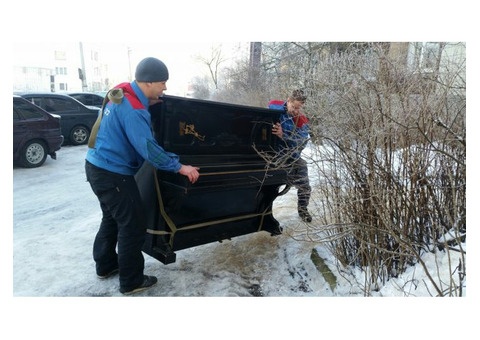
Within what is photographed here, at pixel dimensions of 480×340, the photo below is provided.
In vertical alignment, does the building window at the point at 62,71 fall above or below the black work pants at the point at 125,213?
above

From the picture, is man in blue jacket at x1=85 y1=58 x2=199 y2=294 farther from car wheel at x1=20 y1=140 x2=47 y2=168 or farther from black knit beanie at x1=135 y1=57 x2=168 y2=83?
car wheel at x1=20 y1=140 x2=47 y2=168

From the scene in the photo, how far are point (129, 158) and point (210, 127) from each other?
93 centimetres

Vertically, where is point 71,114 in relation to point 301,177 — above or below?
above

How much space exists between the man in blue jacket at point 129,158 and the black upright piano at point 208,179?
17cm

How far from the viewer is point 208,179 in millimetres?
3211

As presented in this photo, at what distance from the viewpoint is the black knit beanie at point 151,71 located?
9.98 ft

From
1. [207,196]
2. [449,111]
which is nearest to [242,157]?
[207,196]

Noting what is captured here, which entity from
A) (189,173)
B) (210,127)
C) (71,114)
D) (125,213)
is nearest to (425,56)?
(210,127)

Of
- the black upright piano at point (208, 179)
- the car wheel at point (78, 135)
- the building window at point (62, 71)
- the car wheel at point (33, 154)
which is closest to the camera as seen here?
the black upright piano at point (208, 179)

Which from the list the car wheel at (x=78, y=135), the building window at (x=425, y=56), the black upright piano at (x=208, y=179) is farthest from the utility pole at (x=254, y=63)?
the building window at (x=425, y=56)

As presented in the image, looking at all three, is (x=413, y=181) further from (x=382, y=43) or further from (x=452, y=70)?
(x=382, y=43)

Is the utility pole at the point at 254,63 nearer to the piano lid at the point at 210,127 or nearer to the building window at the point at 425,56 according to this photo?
the piano lid at the point at 210,127

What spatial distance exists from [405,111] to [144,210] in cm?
229

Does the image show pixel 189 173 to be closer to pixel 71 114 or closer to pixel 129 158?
pixel 129 158
